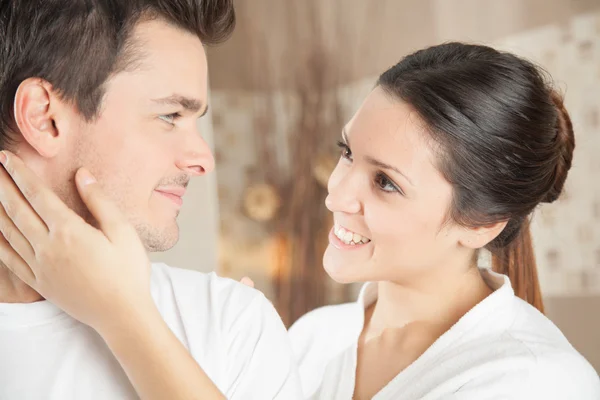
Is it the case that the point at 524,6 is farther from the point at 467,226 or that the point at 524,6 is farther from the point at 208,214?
the point at 208,214

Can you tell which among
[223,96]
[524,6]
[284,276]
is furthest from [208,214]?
[524,6]

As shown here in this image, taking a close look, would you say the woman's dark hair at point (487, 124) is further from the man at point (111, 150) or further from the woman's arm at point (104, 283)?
the woman's arm at point (104, 283)

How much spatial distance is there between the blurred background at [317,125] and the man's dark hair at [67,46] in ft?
5.31

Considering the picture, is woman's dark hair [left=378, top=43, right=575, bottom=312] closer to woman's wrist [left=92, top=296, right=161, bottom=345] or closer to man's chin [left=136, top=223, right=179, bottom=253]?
man's chin [left=136, top=223, right=179, bottom=253]

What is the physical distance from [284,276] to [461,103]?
2.18 meters

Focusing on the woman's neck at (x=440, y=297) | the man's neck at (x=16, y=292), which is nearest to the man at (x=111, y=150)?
the man's neck at (x=16, y=292)

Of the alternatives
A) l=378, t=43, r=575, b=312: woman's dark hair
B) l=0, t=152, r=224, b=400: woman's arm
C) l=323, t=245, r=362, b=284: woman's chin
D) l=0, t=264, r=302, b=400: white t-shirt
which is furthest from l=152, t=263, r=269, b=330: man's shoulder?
l=378, t=43, r=575, b=312: woman's dark hair

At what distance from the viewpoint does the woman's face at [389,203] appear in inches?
62.7

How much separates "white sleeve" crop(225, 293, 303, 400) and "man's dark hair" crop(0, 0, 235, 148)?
1.52 ft

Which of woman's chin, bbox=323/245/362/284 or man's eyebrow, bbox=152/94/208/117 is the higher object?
man's eyebrow, bbox=152/94/208/117

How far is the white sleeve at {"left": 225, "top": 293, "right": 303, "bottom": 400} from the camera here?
1216 millimetres

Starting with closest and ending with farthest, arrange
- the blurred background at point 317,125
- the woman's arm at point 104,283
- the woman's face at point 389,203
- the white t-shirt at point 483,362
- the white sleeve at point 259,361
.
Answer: the woman's arm at point 104,283 < the white sleeve at point 259,361 < the white t-shirt at point 483,362 < the woman's face at point 389,203 < the blurred background at point 317,125

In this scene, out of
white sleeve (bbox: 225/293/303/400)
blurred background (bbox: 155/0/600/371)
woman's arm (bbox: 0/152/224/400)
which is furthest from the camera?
blurred background (bbox: 155/0/600/371)

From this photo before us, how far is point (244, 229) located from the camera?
3.94 m
